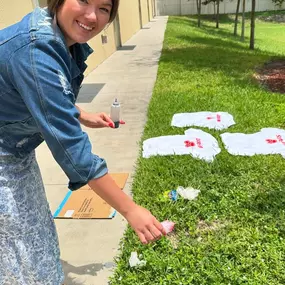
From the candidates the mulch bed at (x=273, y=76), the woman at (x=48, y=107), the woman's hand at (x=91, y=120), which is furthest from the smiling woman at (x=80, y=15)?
the mulch bed at (x=273, y=76)

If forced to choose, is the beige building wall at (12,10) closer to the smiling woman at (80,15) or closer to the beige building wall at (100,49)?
the beige building wall at (100,49)

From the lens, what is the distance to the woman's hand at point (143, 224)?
4.05ft

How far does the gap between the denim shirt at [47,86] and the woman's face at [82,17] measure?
39mm

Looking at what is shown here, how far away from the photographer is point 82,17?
1135 mm

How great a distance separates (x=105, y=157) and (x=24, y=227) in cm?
270

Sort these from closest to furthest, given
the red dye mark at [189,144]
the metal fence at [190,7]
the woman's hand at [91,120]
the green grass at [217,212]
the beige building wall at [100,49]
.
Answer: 1. the woman's hand at [91,120]
2. the green grass at [217,212]
3. the red dye mark at [189,144]
4. the beige building wall at [100,49]
5. the metal fence at [190,7]

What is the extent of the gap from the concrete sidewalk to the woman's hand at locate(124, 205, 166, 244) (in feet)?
4.11

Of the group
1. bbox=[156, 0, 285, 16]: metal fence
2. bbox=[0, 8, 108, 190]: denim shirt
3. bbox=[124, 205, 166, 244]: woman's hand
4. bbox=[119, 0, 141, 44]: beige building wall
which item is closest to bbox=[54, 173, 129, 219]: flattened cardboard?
bbox=[124, 205, 166, 244]: woman's hand

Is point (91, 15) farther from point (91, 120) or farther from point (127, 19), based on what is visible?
point (127, 19)

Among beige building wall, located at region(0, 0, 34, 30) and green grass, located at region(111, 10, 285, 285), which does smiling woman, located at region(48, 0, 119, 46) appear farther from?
beige building wall, located at region(0, 0, 34, 30)

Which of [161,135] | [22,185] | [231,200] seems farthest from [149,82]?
[22,185]

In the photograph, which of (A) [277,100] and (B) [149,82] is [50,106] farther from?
(B) [149,82]

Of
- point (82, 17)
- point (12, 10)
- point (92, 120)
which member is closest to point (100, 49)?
point (12, 10)

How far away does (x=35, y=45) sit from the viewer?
105 cm
